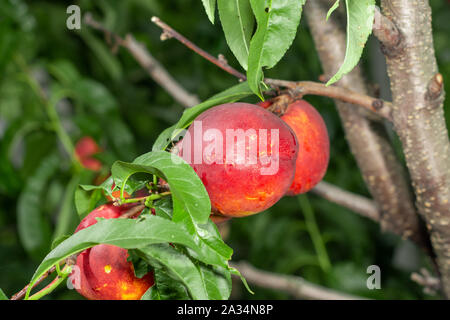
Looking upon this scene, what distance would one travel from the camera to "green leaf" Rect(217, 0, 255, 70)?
1.37 feet

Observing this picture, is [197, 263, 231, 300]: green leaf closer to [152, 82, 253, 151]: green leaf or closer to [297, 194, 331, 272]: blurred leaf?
[152, 82, 253, 151]: green leaf

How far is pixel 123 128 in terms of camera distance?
3.30ft

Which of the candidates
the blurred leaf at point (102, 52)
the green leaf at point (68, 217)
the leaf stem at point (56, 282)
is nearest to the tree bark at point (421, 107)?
the leaf stem at point (56, 282)

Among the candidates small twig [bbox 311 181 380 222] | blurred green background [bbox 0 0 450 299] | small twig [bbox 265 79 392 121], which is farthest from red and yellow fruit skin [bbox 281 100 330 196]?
blurred green background [bbox 0 0 450 299]

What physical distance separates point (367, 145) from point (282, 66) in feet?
1.64

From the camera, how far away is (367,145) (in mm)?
620

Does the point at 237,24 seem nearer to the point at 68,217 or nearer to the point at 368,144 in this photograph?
the point at 368,144

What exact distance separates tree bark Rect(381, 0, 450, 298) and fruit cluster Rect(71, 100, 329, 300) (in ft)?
0.40

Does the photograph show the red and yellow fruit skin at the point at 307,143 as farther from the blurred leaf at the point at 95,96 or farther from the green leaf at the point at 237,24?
the blurred leaf at the point at 95,96

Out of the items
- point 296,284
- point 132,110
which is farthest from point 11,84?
point 296,284

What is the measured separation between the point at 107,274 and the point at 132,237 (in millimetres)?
82

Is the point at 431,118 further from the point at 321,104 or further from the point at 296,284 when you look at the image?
the point at 321,104

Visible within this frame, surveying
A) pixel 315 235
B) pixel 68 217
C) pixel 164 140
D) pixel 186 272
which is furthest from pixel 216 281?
pixel 315 235

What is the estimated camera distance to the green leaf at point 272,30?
369mm
